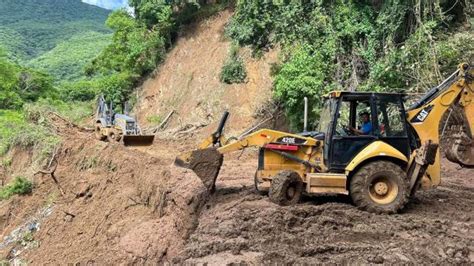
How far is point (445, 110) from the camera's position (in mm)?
10148

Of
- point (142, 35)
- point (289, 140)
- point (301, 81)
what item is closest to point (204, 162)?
point (289, 140)

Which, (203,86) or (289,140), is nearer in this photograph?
(289,140)

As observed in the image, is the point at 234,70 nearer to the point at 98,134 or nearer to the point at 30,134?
the point at 98,134

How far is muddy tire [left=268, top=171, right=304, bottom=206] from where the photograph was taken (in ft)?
32.3

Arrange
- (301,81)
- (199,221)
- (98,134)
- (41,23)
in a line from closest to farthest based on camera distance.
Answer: (199,221), (301,81), (98,134), (41,23)

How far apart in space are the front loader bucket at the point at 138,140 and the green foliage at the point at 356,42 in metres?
4.86

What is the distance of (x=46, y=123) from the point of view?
24.8 m

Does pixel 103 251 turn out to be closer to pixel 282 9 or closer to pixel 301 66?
pixel 301 66

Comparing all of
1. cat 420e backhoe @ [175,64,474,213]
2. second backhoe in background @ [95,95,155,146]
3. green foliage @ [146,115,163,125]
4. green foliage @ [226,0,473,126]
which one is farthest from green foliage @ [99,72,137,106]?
cat 420e backhoe @ [175,64,474,213]

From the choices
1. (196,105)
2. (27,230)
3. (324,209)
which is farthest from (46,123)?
(324,209)

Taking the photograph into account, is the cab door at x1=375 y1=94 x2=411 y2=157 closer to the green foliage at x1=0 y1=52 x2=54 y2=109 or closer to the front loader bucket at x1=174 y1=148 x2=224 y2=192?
the front loader bucket at x1=174 y1=148 x2=224 y2=192

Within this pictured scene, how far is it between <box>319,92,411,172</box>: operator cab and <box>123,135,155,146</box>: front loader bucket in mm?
10492

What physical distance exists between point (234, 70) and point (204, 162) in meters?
16.2

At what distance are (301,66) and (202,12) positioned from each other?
16.1 metres
